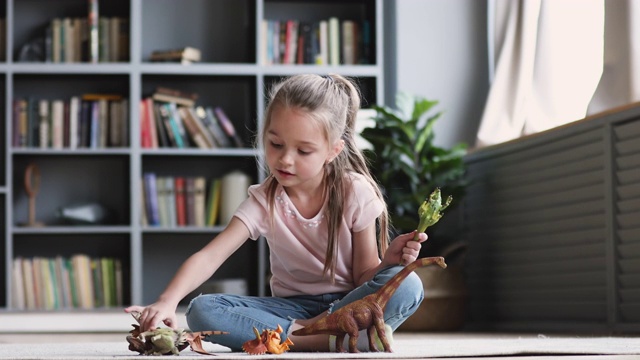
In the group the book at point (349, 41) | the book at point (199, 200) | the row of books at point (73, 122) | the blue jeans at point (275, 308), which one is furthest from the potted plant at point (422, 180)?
the blue jeans at point (275, 308)

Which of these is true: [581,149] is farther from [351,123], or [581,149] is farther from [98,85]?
[98,85]

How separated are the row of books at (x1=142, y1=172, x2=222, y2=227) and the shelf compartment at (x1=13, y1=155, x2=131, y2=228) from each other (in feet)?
0.53

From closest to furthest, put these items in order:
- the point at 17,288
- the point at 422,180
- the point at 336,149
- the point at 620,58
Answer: the point at 336,149 < the point at 620,58 < the point at 422,180 < the point at 17,288

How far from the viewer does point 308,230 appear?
2121 mm

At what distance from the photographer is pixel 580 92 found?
4023 millimetres

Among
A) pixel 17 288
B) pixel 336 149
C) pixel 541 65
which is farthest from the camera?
pixel 17 288

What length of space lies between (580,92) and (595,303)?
902 mm

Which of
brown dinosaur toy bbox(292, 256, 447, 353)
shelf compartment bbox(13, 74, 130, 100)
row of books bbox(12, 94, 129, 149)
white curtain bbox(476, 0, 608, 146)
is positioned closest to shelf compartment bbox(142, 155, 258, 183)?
row of books bbox(12, 94, 129, 149)

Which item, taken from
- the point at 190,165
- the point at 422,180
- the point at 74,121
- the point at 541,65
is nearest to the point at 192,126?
the point at 190,165

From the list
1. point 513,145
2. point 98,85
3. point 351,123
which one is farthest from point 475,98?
point 351,123

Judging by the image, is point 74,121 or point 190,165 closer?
point 74,121

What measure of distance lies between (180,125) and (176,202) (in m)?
0.36

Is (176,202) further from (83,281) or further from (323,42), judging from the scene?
(323,42)

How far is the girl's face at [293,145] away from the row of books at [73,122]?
2965 millimetres
